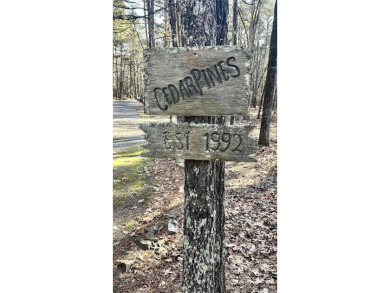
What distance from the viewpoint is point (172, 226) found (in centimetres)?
337

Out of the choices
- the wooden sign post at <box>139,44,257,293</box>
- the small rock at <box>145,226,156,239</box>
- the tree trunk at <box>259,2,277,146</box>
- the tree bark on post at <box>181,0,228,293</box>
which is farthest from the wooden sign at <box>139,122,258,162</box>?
the tree trunk at <box>259,2,277,146</box>

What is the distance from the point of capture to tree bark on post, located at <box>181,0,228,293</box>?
160 centimetres

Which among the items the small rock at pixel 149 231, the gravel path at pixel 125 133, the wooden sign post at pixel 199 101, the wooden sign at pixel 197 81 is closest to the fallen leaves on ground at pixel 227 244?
the small rock at pixel 149 231

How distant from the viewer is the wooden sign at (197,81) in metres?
1.37

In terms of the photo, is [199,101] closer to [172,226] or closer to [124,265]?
[124,265]

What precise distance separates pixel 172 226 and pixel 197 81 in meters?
2.48

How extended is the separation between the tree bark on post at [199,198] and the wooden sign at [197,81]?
Answer: 0.15 metres

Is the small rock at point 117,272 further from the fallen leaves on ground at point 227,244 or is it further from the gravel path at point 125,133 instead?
the gravel path at point 125,133

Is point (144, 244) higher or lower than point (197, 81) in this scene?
lower

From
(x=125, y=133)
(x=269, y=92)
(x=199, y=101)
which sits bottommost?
(x=125, y=133)

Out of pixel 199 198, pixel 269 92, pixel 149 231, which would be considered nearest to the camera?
pixel 199 198

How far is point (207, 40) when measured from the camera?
1658mm

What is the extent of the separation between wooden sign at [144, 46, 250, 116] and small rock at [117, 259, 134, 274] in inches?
82.7

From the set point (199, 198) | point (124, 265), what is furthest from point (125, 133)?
point (199, 198)
